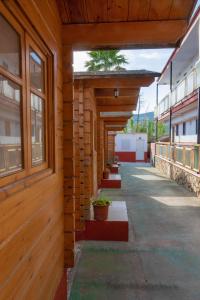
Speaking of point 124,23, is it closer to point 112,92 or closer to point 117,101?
point 112,92

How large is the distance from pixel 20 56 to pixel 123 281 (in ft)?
10.3

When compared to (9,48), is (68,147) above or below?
below

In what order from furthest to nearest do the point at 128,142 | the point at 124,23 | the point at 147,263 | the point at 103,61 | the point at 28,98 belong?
1. the point at 128,142
2. the point at 103,61
3. the point at 147,263
4. the point at 124,23
5. the point at 28,98

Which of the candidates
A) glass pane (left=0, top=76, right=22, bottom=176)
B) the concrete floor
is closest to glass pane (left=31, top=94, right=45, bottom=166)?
glass pane (left=0, top=76, right=22, bottom=176)

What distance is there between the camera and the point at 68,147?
2.70 metres

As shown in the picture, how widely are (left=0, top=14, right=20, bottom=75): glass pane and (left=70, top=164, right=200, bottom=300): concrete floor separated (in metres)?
2.80

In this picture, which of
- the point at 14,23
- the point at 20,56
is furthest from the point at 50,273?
the point at 14,23

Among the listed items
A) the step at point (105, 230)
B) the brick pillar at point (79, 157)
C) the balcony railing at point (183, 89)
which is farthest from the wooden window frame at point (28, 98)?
the balcony railing at point (183, 89)

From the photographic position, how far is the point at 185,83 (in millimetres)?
12203

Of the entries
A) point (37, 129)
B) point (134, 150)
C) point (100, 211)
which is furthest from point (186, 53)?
point (37, 129)

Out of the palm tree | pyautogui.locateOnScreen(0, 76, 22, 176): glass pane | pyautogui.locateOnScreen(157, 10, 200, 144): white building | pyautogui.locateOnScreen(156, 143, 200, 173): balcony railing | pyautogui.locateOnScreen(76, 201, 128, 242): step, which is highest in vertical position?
the palm tree

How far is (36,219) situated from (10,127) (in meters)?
0.73

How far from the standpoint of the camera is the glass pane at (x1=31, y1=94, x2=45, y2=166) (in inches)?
74.7

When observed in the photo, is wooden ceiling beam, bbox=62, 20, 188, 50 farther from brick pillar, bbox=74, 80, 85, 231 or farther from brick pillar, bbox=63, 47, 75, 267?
brick pillar, bbox=74, 80, 85, 231
